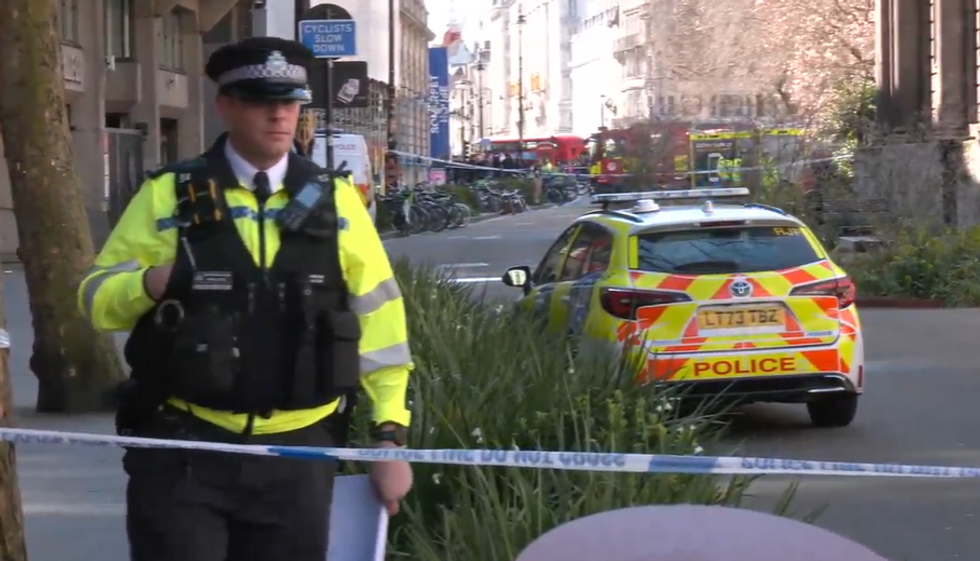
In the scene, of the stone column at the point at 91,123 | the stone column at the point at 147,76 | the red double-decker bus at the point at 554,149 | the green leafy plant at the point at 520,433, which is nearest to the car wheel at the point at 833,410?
the green leafy plant at the point at 520,433

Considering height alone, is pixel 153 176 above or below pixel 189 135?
below

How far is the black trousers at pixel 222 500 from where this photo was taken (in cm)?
344

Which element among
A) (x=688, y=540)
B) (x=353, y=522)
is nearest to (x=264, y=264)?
(x=353, y=522)

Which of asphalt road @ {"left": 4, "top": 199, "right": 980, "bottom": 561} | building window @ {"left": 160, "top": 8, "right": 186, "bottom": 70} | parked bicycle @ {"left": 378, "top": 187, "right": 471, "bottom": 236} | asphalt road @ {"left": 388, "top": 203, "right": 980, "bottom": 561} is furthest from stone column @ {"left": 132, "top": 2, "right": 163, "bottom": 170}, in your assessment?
asphalt road @ {"left": 388, "top": 203, "right": 980, "bottom": 561}

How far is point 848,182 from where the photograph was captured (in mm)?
24562

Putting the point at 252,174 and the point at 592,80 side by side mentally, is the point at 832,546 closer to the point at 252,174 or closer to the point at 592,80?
the point at 252,174

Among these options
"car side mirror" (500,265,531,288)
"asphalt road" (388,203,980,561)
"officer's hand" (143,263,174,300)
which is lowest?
"asphalt road" (388,203,980,561)

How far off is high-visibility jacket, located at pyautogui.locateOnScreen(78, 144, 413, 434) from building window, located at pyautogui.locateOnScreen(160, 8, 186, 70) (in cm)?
2967

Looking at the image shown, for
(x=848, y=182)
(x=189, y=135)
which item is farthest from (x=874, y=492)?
(x=189, y=135)

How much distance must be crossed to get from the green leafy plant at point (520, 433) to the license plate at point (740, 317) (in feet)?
3.84

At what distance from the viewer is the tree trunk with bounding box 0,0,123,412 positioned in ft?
31.0

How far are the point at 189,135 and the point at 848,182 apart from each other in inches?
634

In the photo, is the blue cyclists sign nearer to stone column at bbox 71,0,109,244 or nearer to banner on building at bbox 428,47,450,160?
stone column at bbox 71,0,109,244

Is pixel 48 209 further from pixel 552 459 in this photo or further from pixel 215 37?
pixel 215 37
